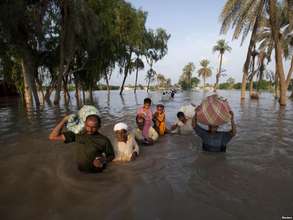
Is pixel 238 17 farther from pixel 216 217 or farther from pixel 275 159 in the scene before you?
pixel 216 217

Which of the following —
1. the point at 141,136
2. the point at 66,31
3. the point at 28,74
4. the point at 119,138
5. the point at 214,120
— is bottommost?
the point at 141,136

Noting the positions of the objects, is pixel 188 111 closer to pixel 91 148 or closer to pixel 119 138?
pixel 119 138

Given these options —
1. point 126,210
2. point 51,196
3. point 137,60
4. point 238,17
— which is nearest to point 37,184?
point 51,196

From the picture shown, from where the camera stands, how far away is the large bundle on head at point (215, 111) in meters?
4.97

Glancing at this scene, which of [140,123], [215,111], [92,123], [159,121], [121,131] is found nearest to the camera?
[92,123]

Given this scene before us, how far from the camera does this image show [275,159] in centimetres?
483

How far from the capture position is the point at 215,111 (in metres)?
4.99

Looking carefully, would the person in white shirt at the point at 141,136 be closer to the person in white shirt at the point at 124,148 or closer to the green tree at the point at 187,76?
the person in white shirt at the point at 124,148

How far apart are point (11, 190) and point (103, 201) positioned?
1.62 m

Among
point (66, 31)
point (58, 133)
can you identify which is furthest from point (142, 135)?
point (66, 31)

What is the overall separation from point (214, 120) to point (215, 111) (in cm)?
22

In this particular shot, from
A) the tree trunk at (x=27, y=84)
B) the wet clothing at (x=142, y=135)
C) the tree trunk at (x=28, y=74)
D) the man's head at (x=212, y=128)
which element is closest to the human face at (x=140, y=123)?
the wet clothing at (x=142, y=135)

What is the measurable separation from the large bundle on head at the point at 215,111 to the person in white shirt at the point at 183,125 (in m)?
2.42

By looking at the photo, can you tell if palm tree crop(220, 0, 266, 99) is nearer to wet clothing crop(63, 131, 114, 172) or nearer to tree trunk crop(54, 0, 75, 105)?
tree trunk crop(54, 0, 75, 105)
